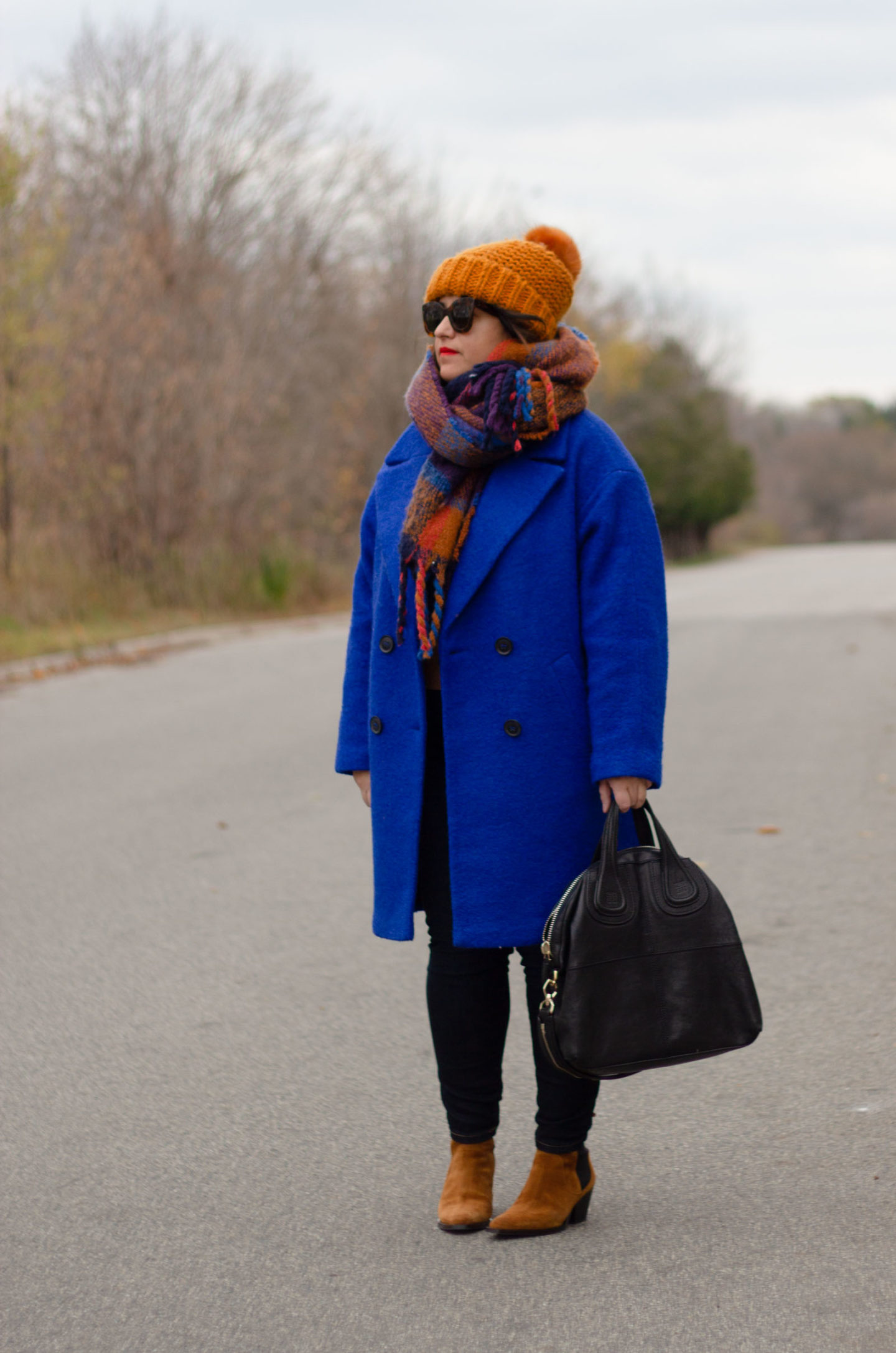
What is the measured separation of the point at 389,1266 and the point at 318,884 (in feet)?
10.4

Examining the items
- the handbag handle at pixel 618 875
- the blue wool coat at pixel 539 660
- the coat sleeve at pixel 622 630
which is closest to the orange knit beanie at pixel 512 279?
the blue wool coat at pixel 539 660

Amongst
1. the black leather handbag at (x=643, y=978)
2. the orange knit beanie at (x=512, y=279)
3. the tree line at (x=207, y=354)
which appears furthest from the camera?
the tree line at (x=207, y=354)

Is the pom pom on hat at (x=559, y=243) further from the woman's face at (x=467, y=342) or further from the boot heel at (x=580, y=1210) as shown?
the boot heel at (x=580, y=1210)

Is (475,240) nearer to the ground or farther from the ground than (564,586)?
farther from the ground

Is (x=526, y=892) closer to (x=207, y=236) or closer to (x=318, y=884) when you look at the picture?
(x=318, y=884)

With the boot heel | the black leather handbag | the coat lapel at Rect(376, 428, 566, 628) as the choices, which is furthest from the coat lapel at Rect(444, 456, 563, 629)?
the boot heel

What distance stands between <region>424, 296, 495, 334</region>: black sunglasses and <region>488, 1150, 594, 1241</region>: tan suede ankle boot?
1.66 m

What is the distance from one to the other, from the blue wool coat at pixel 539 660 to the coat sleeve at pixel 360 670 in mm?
306

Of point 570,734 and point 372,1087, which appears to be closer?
point 570,734

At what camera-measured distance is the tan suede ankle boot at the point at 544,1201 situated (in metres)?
2.96

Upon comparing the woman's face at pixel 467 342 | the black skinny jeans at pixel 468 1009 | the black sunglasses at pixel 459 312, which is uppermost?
the black sunglasses at pixel 459 312

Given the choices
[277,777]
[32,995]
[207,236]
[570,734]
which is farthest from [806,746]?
[207,236]

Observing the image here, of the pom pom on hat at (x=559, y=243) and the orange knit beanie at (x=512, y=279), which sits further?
the pom pom on hat at (x=559, y=243)

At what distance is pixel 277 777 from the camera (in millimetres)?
8406
